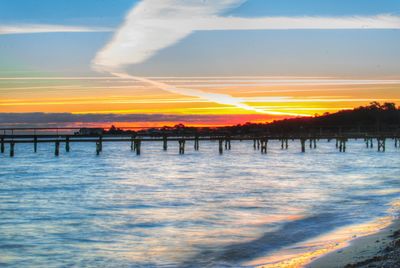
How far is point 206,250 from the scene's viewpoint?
50.1ft

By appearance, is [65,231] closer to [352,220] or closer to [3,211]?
[3,211]

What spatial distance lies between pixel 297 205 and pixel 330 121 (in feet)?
569

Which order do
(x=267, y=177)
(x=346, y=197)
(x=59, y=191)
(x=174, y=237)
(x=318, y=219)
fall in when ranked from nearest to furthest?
1. (x=174, y=237)
2. (x=318, y=219)
3. (x=346, y=197)
4. (x=59, y=191)
5. (x=267, y=177)

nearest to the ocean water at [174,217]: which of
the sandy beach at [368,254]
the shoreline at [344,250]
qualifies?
the shoreline at [344,250]

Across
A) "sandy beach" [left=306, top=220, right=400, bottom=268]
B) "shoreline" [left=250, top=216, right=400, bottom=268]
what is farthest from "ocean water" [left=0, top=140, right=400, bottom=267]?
"sandy beach" [left=306, top=220, right=400, bottom=268]

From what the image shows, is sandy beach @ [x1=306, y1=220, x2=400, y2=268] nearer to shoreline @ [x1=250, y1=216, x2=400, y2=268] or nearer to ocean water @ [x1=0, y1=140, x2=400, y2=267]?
shoreline @ [x1=250, y1=216, x2=400, y2=268]

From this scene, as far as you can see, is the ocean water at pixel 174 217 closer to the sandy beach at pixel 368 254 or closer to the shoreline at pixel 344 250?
the shoreline at pixel 344 250

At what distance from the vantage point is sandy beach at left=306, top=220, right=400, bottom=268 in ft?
35.9

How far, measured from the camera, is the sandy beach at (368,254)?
1095cm

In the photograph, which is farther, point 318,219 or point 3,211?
point 3,211

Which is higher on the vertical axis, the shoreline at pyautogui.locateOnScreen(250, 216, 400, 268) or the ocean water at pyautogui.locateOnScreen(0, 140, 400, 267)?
the shoreline at pyautogui.locateOnScreen(250, 216, 400, 268)

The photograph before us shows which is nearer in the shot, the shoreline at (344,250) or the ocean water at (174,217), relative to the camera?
the shoreline at (344,250)

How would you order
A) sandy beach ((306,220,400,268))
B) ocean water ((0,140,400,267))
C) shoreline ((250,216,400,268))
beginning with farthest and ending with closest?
ocean water ((0,140,400,267)) < shoreline ((250,216,400,268)) < sandy beach ((306,220,400,268))

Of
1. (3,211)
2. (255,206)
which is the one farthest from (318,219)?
(3,211)
